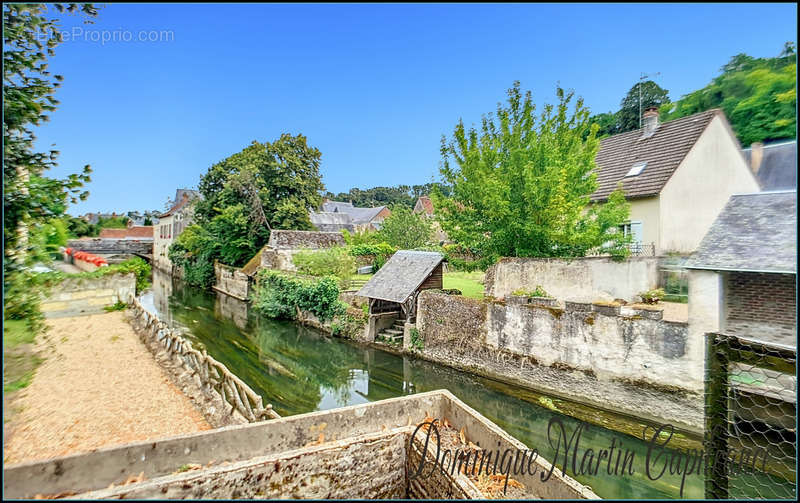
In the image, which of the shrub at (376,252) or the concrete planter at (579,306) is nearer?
the concrete planter at (579,306)

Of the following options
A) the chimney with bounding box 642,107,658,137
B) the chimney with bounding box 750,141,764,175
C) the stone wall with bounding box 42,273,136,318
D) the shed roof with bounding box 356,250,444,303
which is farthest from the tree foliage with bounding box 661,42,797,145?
the stone wall with bounding box 42,273,136,318

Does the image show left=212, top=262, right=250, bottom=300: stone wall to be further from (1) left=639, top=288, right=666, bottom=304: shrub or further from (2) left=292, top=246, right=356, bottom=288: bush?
(1) left=639, top=288, right=666, bottom=304: shrub

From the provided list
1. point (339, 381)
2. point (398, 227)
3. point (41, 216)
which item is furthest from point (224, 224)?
point (41, 216)

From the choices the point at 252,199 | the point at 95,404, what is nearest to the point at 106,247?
the point at 252,199

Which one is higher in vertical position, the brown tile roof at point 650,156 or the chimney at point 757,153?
the brown tile roof at point 650,156

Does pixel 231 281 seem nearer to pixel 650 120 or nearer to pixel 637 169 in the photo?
pixel 637 169

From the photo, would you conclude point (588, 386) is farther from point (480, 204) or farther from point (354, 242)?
point (354, 242)

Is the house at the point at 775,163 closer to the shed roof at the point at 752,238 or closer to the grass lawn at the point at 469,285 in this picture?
the shed roof at the point at 752,238

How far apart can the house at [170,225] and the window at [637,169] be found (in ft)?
122

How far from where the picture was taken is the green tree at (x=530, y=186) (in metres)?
10.5

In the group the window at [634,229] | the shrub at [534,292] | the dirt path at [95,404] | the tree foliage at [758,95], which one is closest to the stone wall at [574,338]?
the shrub at [534,292]

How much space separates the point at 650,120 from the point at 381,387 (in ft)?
45.9

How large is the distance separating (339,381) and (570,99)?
36.5ft

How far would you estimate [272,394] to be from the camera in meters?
10.0
